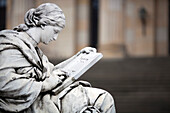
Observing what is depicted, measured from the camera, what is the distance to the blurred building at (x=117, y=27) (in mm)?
23375

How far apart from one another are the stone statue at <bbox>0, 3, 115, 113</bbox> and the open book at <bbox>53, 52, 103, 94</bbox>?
0.13 feet

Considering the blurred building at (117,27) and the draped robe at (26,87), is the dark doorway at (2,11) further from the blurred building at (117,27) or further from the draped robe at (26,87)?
the draped robe at (26,87)

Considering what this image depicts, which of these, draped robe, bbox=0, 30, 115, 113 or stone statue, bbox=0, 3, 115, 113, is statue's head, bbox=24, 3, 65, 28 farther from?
draped robe, bbox=0, 30, 115, 113

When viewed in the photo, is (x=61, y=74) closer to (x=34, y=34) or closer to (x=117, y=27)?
(x=34, y=34)

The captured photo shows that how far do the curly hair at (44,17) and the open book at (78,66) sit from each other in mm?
363

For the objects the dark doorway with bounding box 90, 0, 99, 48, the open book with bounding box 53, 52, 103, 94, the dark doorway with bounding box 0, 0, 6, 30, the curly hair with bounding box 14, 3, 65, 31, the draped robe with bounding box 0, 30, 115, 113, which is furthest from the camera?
the dark doorway with bounding box 0, 0, 6, 30


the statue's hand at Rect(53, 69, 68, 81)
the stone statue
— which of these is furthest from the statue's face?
the statue's hand at Rect(53, 69, 68, 81)

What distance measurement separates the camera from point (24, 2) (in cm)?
2225

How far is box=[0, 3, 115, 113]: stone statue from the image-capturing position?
15.6 feet

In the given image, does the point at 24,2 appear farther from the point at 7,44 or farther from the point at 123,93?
the point at 7,44

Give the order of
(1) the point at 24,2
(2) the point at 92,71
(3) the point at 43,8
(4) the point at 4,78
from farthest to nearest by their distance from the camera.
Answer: (1) the point at 24,2
(2) the point at 92,71
(3) the point at 43,8
(4) the point at 4,78

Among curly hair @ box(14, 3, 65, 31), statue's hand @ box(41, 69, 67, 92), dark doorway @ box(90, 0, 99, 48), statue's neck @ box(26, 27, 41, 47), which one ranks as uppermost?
curly hair @ box(14, 3, 65, 31)

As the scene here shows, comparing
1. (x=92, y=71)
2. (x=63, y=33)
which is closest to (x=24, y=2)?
(x=63, y=33)

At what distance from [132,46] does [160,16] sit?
A: 5.33ft
